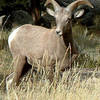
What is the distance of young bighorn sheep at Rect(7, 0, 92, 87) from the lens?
7.04 m

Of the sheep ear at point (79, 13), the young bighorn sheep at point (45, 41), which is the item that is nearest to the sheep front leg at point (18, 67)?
the young bighorn sheep at point (45, 41)

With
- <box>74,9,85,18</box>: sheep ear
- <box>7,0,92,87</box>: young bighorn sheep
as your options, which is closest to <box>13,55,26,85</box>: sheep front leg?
<box>7,0,92,87</box>: young bighorn sheep

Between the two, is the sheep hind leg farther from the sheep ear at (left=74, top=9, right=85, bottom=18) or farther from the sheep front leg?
the sheep ear at (left=74, top=9, right=85, bottom=18)

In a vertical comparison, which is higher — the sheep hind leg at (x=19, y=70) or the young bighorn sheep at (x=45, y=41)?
the young bighorn sheep at (x=45, y=41)

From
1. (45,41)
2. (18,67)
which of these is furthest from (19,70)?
(45,41)

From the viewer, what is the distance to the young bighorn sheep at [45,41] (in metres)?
7.04

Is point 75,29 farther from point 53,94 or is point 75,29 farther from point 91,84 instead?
point 53,94

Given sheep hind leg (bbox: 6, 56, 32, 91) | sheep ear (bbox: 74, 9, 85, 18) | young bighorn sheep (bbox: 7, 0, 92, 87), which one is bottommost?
sheep hind leg (bbox: 6, 56, 32, 91)

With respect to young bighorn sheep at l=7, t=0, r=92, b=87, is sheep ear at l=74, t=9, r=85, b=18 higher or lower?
higher

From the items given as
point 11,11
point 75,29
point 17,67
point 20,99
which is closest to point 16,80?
point 17,67

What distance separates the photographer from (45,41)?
7371 millimetres

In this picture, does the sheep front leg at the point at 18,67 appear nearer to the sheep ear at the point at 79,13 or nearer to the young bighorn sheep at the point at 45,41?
the young bighorn sheep at the point at 45,41

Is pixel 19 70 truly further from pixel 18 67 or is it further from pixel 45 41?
pixel 45 41

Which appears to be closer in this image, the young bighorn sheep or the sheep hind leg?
the young bighorn sheep
